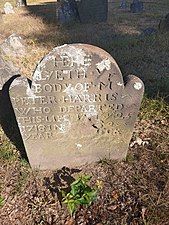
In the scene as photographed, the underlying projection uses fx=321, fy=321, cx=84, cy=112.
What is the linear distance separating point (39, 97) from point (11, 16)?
11.5m

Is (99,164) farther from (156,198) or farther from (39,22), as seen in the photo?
(39,22)

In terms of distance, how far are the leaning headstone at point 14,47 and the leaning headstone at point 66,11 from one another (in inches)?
144

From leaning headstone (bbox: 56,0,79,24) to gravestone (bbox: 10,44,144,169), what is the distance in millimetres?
8712

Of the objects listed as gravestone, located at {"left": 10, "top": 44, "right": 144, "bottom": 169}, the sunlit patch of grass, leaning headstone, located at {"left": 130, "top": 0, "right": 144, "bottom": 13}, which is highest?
gravestone, located at {"left": 10, "top": 44, "right": 144, "bottom": 169}

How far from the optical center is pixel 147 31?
32.2 feet

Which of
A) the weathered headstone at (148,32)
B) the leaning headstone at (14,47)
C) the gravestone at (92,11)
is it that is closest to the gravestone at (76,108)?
the leaning headstone at (14,47)

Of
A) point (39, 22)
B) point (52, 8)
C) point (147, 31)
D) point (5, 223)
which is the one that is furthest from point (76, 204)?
point (52, 8)

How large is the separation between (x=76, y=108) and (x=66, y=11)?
29.7ft

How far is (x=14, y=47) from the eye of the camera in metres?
8.55

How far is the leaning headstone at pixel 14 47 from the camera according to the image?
331 inches

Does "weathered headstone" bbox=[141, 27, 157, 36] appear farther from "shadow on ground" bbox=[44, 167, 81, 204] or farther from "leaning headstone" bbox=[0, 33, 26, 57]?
"shadow on ground" bbox=[44, 167, 81, 204]

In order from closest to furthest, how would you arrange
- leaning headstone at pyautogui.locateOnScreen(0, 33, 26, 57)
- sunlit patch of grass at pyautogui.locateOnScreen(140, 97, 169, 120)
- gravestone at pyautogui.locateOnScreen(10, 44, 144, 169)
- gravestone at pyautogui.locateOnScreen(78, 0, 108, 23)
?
1. gravestone at pyautogui.locateOnScreen(10, 44, 144, 169)
2. sunlit patch of grass at pyautogui.locateOnScreen(140, 97, 169, 120)
3. leaning headstone at pyautogui.locateOnScreen(0, 33, 26, 57)
4. gravestone at pyautogui.locateOnScreen(78, 0, 108, 23)

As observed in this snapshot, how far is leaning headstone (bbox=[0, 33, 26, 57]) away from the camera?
27.6ft

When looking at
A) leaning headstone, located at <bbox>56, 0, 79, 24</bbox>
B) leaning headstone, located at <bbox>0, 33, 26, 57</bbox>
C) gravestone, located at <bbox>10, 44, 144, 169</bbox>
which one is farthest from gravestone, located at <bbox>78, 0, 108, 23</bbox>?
gravestone, located at <bbox>10, 44, 144, 169</bbox>
